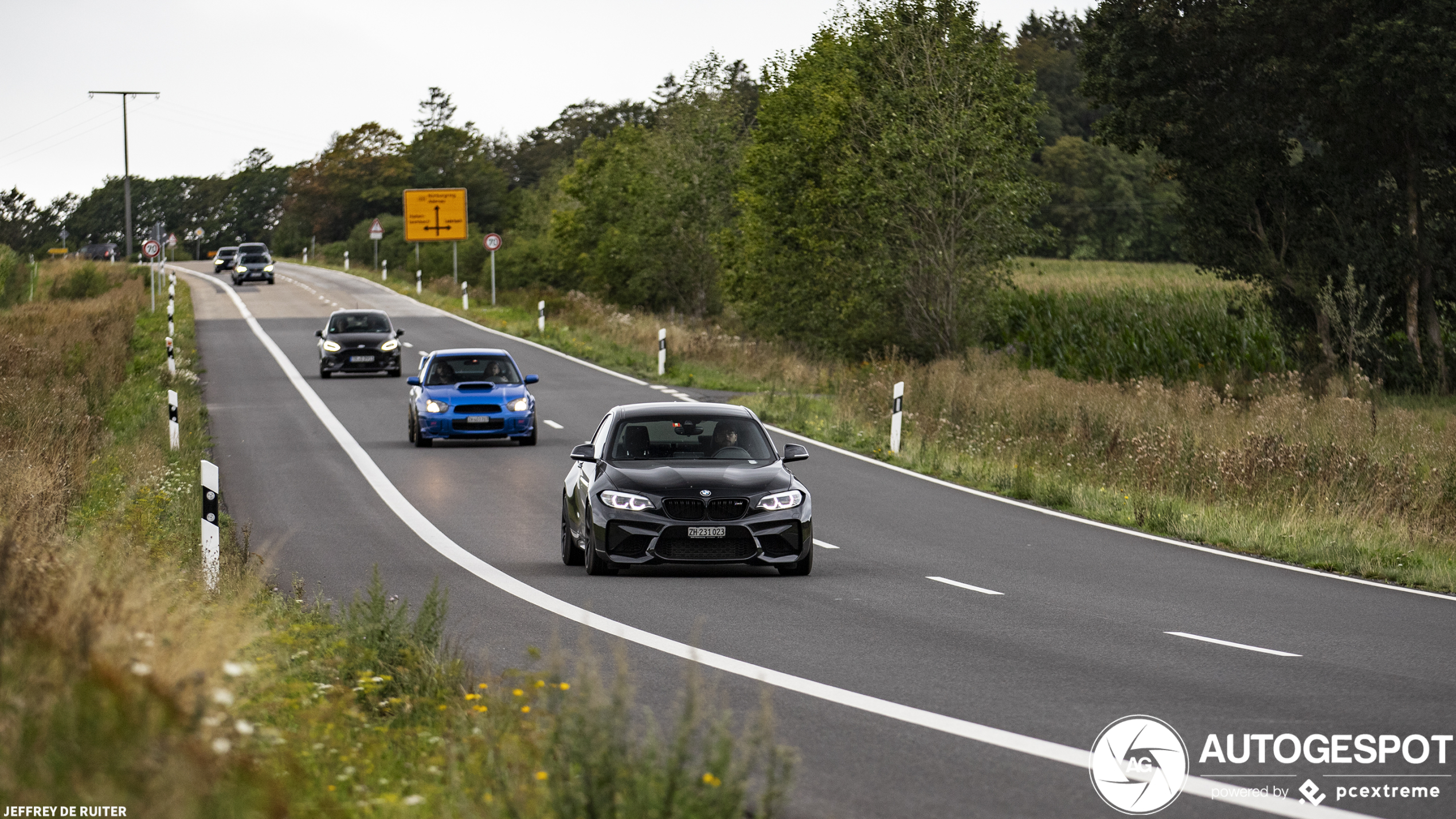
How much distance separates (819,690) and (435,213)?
2868 inches

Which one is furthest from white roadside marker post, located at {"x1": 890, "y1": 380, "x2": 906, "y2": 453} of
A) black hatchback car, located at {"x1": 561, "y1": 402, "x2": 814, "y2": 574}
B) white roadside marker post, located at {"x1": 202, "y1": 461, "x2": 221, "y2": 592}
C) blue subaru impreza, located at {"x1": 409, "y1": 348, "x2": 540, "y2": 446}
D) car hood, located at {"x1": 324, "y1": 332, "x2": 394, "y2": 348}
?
car hood, located at {"x1": 324, "y1": 332, "x2": 394, "y2": 348}

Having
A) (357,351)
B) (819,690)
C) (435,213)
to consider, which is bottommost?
(357,351)

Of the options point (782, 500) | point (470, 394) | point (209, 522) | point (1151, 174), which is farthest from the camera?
point (1151, 174)

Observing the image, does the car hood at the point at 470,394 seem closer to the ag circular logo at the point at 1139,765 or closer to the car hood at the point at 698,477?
the car hood at the point at 698,477

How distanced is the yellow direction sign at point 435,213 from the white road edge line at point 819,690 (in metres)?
62.2

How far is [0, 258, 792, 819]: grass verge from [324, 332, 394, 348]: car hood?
83.9ft

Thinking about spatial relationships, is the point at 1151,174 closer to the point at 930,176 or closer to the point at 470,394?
the point at 930,176

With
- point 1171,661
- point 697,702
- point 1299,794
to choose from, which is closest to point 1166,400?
point 1171,661

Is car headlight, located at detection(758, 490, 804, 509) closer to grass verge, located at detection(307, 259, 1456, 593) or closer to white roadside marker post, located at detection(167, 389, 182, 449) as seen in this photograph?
grass verge, located at detection(307, 259, 1456, 593)

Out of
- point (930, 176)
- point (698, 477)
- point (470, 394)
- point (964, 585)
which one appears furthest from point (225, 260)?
point (964, 585)

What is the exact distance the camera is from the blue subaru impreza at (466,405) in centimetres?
2445

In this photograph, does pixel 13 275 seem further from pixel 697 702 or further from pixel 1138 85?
pixel 697 702

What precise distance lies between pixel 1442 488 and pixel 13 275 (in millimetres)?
51060

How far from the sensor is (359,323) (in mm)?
37875
